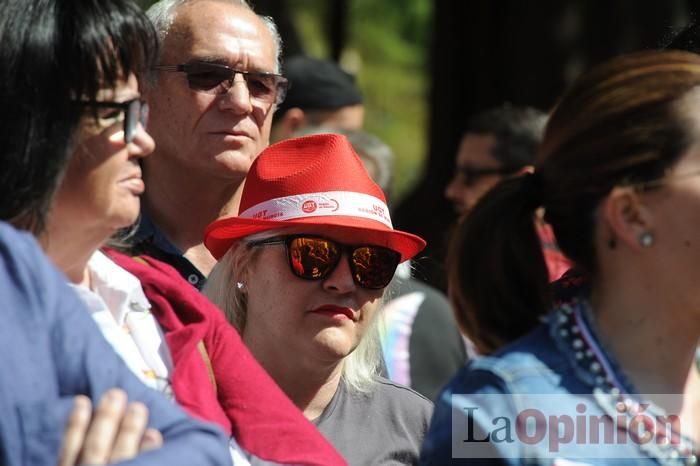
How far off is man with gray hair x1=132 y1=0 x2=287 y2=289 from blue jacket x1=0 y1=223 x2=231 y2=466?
1.84 meters

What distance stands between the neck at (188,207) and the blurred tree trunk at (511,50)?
179 inches

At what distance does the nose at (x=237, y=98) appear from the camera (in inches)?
163

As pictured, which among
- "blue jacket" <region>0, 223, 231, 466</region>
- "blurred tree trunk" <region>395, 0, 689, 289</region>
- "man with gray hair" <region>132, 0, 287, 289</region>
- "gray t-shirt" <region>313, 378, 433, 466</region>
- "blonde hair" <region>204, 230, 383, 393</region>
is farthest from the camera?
"blurred tree trunk" <region>395, 0, 689, 289</region>

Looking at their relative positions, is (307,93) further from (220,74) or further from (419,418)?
(419,418)

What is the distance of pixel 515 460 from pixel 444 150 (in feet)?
21.8

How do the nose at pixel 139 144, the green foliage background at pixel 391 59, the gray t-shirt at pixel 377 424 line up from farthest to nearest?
the green foliage background at pixel 391 59, the gray t-shirt at pixel 377 424, the nose at pixel 139 144

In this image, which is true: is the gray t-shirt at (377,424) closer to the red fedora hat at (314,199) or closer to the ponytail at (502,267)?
the red fedora hat at (314,199)

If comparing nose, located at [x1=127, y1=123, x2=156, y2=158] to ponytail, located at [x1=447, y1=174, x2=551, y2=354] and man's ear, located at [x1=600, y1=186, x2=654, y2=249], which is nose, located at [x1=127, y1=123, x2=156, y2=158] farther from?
man's ear, located at [x1=600, y1=186, x2=654, y2=249]

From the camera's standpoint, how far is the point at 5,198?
235 centimetres

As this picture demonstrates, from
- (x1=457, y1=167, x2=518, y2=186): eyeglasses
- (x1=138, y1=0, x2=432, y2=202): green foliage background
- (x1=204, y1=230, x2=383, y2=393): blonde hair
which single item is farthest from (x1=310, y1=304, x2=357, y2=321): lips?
(x1=138, y1=0, x2=432, y2=202): green foliage background

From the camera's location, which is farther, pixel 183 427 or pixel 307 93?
pixel 307 93

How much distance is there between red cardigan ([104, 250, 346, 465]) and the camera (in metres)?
2.55

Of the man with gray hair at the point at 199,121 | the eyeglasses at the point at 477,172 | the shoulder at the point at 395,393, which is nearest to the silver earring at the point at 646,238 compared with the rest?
the shoulder at the point at 395,393

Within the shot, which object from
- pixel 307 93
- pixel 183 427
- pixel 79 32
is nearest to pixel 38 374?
pixel 183 427
